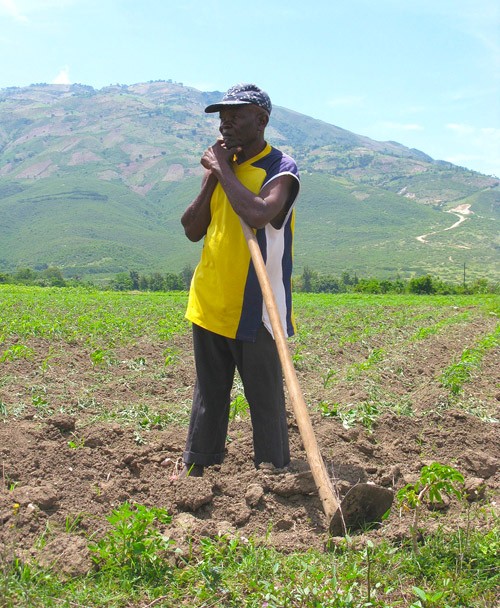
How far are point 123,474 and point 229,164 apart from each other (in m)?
1.72

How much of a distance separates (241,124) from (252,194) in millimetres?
416

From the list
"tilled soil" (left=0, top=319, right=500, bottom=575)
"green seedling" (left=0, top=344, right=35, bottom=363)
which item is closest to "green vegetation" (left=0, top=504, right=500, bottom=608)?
"tilled soil" (left=0, top=319, right=500, bottom=575)

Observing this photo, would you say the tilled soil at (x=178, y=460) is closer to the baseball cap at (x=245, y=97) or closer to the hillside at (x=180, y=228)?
the baseball cap at (x=245, y=97)

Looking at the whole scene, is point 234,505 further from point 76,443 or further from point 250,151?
point 250,151

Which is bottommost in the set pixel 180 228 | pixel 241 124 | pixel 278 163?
pixel 278 163

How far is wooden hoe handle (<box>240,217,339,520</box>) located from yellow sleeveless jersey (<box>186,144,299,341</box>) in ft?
0.50

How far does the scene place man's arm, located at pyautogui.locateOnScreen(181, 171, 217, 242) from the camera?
10.8 feet

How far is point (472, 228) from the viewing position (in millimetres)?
134625

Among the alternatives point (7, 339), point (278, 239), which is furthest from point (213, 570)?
point (7, 339)

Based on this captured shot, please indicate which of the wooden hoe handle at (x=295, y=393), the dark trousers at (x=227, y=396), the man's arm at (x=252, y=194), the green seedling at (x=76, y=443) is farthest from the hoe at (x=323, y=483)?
the green seedling at (x=76, y=443)

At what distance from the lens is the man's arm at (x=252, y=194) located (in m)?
3.03

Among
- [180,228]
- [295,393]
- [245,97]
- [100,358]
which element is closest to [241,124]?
[245,97]

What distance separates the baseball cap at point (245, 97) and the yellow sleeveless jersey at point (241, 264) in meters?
0.24

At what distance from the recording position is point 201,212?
3.34 meters
